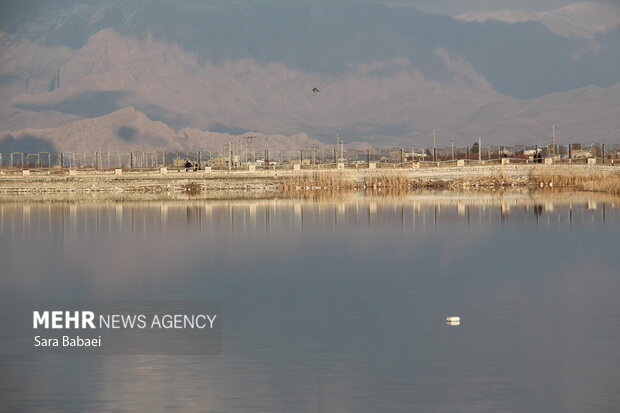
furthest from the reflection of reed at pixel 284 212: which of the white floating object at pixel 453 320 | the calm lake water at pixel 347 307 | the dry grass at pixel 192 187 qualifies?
the white floating object at pixel 453 320

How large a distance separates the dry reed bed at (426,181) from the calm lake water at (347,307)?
31.7 m

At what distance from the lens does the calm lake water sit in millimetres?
17859

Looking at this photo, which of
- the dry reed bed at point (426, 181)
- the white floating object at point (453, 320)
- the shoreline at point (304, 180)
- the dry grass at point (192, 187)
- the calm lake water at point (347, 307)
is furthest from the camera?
the dry grass at point (192, 187)

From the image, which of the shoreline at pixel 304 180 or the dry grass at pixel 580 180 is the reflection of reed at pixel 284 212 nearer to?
the dry grass at pixel 580 180

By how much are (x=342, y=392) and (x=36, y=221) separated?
3881cm

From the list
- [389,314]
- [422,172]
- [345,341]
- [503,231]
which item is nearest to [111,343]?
[345,341]

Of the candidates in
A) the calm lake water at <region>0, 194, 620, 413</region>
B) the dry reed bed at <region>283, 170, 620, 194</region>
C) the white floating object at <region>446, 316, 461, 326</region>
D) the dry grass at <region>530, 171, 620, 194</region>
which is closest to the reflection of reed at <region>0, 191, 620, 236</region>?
the calm lake water at <region>0, 194, 620, 413</region>

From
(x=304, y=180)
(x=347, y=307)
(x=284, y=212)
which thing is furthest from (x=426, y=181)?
(x=347, y=307)

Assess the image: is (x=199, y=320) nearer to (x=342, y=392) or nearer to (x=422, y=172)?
(x=342, y=392)

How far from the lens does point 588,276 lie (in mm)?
30438

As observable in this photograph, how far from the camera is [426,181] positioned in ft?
295

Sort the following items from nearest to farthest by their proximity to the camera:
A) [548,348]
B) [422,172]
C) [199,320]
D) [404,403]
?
[404,403], [548,348], [199,320], [422,172]

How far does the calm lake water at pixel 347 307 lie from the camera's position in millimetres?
17859

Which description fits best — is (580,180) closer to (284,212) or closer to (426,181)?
(426,181)
